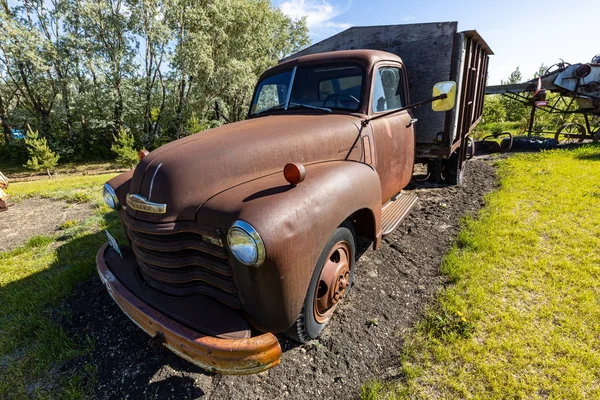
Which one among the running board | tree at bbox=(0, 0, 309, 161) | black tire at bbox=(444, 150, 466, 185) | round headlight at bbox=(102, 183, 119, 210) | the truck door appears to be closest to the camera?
round headlight at bbox=(102, 183, 119, 210)

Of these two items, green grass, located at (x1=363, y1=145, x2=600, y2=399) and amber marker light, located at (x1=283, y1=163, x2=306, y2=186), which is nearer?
amber marker light, located at (x1=283, y1=163, x2=306, y2=186)

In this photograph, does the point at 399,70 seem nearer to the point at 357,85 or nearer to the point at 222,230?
the point at 357,85

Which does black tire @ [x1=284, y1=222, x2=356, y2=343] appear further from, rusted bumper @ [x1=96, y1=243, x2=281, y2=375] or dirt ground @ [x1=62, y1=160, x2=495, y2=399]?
rusted bumper @ [x1=96, y1=243, x2=281, y2=375]

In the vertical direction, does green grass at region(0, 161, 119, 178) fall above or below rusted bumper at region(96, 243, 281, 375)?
below

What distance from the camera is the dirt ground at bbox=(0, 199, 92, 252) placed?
4.81m

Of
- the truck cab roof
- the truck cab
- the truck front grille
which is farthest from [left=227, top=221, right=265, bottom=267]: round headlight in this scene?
the truck cab roof

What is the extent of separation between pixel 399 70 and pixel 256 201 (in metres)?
3.04

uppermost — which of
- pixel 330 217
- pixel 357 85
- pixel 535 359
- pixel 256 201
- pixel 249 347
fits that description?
pixel 357 85

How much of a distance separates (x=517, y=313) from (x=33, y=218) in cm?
757

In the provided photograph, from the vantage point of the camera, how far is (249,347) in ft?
4.98

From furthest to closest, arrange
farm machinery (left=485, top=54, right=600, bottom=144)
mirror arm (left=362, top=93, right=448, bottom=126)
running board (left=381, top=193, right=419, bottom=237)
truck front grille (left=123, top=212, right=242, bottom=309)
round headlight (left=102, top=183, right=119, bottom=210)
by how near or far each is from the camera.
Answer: farm machinery (left=485, top=54, right=600, bottom=144), running board (left=381, top=193, right=419, bottom=237), mirror arm (left=362, top=93, right=448, bottom=126), round headlight (left=102, top=183, right=119, bottom=210), truck front grille (left=123, top=212, right=242, bottom=309)

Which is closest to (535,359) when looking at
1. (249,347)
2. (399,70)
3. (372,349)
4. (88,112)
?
(372,349)

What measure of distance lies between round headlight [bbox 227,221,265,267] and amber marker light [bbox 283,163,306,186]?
18.2 inches

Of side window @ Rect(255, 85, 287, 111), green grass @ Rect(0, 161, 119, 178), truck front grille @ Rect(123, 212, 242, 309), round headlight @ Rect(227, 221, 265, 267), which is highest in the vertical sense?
side window @ Rect(255, 85, 287, 111)
